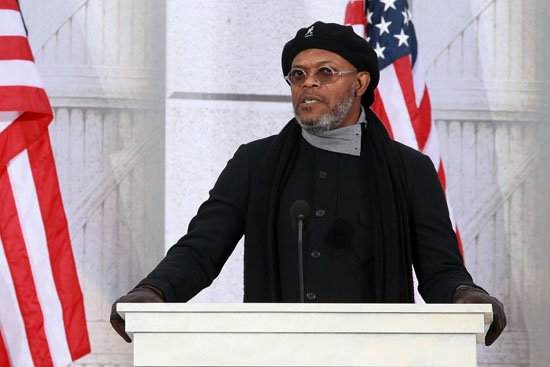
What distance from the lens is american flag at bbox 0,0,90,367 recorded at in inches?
177

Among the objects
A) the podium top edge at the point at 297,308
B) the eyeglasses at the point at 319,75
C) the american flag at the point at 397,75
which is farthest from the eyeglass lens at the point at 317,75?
the american flag at the point at 397,75

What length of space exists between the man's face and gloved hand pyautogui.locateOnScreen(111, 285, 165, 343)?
77cm

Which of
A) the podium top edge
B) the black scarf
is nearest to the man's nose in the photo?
the black scarf

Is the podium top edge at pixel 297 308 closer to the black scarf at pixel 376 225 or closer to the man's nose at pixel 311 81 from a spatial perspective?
the black scarf at pixel 376 225

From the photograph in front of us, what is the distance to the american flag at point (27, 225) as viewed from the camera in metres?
4.48

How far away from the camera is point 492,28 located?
5566 millimetres

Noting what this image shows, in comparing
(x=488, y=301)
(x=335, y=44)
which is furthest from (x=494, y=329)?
(x=335, y=44)

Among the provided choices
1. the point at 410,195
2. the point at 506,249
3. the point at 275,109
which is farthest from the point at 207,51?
the point at 410,195

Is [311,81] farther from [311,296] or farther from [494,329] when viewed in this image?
[494,329]

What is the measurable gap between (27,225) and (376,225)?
2181 millimetres

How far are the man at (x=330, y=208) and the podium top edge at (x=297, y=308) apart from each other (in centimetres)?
58

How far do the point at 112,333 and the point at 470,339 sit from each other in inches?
130

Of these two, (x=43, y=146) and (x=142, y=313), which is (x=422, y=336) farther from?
(x=43, y=146)

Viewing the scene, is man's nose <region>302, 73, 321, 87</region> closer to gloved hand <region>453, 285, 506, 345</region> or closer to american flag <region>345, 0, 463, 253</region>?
gloved hand <region>453, 285, 506, 345</region>
